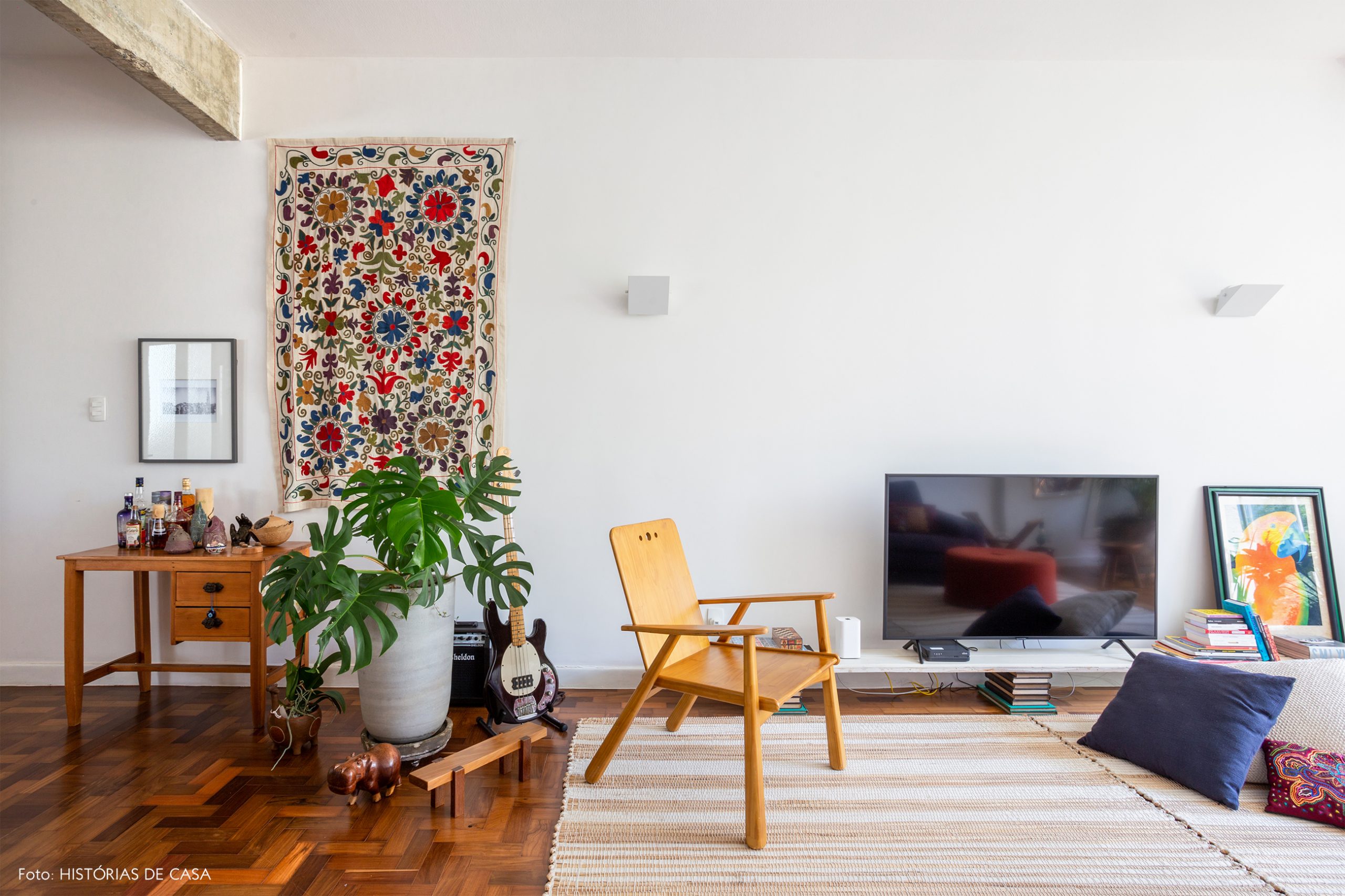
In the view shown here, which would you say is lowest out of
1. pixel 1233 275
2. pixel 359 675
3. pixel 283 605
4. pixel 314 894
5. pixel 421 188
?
pixel 314 894

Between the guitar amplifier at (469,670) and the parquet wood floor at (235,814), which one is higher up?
the guitar amplifier at (469,670)

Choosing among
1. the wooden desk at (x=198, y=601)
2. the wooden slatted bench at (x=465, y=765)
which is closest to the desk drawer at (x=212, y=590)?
the wooden desk at (x=198, y=601)

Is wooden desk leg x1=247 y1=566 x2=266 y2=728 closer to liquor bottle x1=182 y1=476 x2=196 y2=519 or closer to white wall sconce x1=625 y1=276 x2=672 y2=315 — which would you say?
liquor bottle x1=182 y1=476 x2=196 y2=519

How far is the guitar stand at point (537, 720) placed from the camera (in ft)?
8.82

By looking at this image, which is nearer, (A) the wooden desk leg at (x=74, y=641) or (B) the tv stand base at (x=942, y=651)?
(A) the wooden desk leg at (x=74, y=641)

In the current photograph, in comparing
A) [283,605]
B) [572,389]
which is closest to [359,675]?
[283,605]

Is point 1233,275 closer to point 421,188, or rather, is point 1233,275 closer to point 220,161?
point 421,188

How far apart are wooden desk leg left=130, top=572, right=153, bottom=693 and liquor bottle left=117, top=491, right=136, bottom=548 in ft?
0.86

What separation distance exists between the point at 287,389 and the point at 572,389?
1305 millimetres

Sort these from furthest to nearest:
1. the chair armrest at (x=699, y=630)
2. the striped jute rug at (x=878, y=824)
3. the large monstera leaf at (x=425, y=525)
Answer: the large monstera leaf at (x=425, y=525) < the chair armrest at (x=699, y=630) < the striped jute rug at (x=878, y=824)

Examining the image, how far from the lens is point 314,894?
1742mm

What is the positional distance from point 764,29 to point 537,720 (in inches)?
120

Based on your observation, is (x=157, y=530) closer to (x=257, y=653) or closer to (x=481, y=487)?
(x=257, y=653)

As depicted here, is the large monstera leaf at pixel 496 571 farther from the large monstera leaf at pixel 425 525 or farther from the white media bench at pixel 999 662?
the white media bench at pixel 999 662
